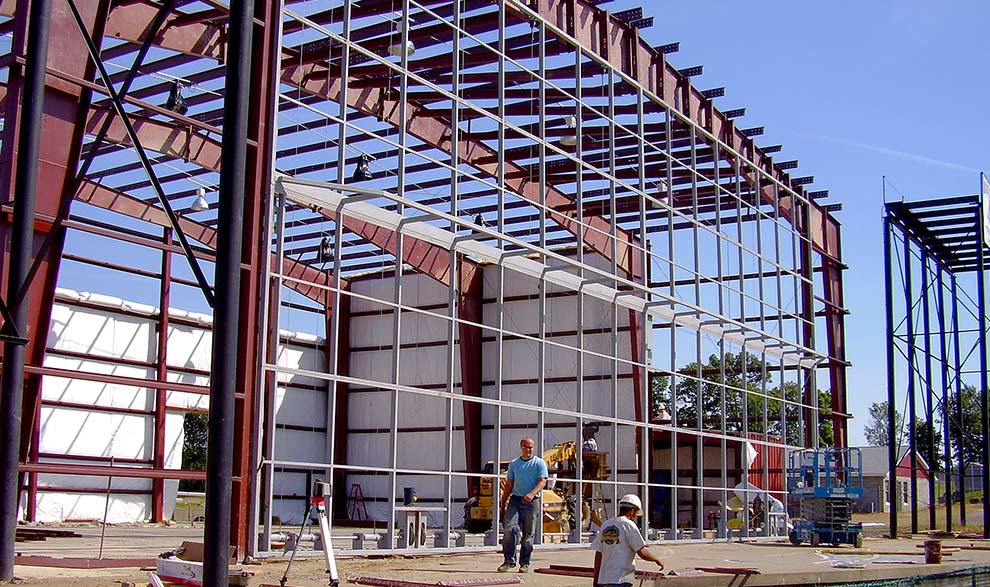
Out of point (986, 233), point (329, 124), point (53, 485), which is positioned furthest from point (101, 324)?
point (986, 233)

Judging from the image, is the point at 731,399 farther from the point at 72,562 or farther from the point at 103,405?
the point at 72,562

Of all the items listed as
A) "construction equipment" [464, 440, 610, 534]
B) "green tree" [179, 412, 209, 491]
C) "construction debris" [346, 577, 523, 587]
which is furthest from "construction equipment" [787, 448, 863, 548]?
"green tree" [179, 412, 209, 491]

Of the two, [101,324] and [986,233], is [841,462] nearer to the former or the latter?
[986,233]

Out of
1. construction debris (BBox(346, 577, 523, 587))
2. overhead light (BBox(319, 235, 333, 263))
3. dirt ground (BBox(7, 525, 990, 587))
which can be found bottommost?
dirt ground (BBox(7, 525, 990, 587))

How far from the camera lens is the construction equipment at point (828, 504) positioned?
26312mm

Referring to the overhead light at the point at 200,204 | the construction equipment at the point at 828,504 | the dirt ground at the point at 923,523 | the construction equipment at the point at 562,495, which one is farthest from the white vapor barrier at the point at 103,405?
the dirt ground at the point at 923,523

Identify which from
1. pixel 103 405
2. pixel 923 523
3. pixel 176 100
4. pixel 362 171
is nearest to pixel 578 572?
pixel 362 171

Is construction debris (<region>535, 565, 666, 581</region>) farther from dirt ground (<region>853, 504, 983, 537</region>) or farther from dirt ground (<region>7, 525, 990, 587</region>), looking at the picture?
dirt ground (<region>853, 504, 983, 537</region>)

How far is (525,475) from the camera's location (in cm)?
1557

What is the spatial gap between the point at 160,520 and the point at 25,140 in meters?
23.3

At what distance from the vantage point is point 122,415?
33781 mm

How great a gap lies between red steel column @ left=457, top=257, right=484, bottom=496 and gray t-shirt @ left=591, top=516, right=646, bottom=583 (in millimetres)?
29109

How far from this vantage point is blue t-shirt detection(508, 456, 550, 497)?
50.8ft

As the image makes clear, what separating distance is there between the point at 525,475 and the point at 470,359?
24310 mm
